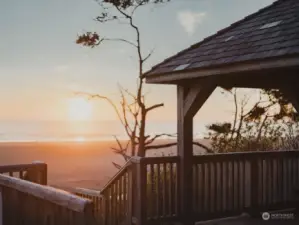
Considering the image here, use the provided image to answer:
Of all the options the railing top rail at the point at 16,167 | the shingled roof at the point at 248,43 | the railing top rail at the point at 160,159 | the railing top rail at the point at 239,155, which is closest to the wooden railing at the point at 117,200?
the railing top rail at the point at 160,159

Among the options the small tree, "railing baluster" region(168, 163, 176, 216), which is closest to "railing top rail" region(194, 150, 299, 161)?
"railing baluster" region(168, 163, 176, 216)

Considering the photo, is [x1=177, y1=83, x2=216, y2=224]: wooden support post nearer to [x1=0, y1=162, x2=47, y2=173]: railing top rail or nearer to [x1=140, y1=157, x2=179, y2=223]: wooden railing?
[x1=140, y1=157, x2=179, y2=223]: wooden railing

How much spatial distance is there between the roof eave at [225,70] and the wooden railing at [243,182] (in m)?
1.37

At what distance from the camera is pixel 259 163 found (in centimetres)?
850

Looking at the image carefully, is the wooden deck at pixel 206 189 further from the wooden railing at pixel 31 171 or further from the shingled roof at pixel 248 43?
the shingled roof at pixel 248 43

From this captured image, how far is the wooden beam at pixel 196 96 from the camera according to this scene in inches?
289

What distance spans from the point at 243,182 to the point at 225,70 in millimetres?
2582

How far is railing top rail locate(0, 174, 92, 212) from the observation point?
3311mm

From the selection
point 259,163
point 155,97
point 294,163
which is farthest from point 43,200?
point 155,97

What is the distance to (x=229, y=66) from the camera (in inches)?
257

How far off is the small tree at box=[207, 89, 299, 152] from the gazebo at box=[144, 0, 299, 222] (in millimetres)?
6970

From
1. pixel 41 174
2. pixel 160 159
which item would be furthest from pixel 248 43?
pixel 41 174

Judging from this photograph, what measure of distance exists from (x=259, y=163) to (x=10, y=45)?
56.0 ft

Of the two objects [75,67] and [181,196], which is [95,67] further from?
[181,196]
